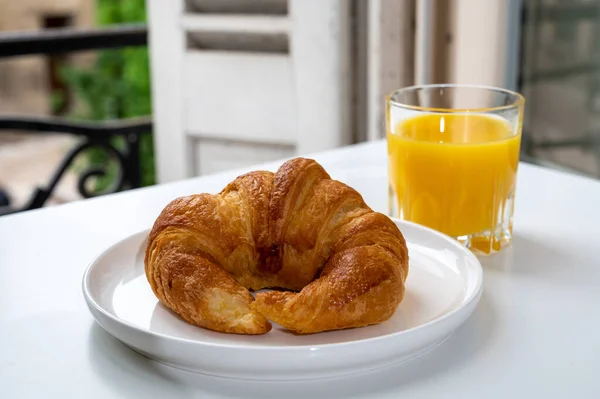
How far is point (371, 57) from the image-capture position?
1.83 metres

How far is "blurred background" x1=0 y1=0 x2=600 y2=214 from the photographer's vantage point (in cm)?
175

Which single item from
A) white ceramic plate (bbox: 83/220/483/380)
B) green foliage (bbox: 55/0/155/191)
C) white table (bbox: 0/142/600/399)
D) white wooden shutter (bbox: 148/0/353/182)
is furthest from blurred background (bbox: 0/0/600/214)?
green foliage (bbox: 55/0/155/191)

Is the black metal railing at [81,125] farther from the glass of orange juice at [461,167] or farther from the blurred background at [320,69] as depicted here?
the glass of orange juice at [461,167]

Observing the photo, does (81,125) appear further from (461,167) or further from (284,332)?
(284,332)

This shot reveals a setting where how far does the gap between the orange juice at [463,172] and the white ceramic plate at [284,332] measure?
0.08 m

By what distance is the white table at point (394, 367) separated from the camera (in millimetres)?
503

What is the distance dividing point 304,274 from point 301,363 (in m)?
0.15

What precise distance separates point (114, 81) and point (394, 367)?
12.2 feet

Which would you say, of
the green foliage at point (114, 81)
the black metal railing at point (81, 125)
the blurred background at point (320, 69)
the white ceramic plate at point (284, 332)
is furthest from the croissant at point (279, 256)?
the green foliage at point (114, 81)

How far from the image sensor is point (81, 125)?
80.6 inches

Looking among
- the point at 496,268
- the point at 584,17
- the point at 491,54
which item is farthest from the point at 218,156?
the point at 496,268

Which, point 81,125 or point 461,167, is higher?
point 461,167

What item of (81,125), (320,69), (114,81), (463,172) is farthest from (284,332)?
(114,81)

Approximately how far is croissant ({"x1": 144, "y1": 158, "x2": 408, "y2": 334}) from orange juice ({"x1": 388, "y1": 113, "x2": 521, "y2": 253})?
154 mm
